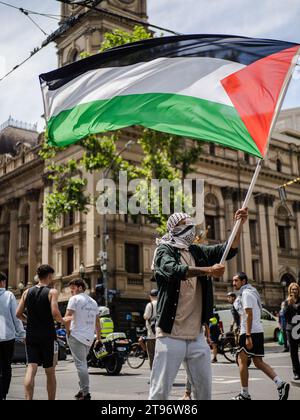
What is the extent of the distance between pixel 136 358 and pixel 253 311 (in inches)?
382

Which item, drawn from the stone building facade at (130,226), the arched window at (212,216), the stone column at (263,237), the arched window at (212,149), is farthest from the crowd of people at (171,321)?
the stone column at (263,237)

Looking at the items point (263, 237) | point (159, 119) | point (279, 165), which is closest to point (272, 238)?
point (263, 237)

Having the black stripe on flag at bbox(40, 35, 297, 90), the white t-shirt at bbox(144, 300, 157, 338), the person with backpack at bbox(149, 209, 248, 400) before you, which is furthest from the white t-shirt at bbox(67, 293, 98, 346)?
the person with backpack at bbox(149, 209, 248, 400)

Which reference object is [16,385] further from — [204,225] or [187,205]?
[204,225]

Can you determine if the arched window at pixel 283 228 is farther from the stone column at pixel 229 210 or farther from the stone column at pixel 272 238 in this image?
the stone column at pixel 229 210

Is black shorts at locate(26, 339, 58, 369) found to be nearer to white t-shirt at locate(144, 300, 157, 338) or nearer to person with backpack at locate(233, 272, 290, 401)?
person with backpack at locate(233, 272, 290, 401)

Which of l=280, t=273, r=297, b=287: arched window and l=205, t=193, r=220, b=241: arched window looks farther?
l=280, t=273, r=297, b=287: arched window

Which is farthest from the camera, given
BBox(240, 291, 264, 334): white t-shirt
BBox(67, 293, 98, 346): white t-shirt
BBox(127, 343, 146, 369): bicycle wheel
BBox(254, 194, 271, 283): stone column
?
BBox(254, 194, 271, 283): stone column

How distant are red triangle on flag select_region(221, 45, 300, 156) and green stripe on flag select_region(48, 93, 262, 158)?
99 mm

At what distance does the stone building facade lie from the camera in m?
33.0

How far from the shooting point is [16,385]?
1102 cm

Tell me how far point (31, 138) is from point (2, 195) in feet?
37.7

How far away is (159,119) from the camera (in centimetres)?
609

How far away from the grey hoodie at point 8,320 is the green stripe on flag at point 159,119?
8.52 ft
